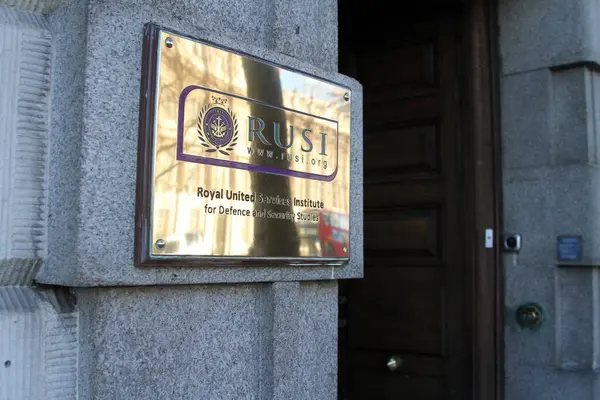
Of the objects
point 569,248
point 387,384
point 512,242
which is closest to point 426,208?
point 512,242

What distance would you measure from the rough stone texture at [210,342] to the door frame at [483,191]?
1459 mm

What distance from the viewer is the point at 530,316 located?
127 inches

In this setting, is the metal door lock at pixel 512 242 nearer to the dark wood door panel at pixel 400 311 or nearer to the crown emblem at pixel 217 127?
the dark wood door panel at pixel 400 311

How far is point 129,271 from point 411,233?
2.41m

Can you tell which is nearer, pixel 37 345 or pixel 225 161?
pixel 37 345

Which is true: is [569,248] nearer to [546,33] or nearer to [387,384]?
Answer: [546,33]

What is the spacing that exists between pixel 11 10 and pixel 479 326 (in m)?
2.74

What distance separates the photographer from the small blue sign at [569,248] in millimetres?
3102

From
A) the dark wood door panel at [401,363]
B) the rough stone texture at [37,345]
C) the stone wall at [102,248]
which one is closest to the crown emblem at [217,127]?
the stone wall at [102,248]

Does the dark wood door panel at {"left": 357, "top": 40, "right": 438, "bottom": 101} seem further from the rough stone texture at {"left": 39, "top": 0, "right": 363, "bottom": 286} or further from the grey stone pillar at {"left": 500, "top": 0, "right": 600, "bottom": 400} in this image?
the rough stone texture at {"left": 39, "top": 0, "right": 363, "bottom": 286}

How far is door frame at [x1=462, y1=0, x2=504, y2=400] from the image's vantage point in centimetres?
333

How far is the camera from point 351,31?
406 cm

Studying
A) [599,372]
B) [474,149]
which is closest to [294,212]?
[474,149]

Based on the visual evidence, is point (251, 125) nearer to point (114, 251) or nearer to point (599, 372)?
point (114, 251)
